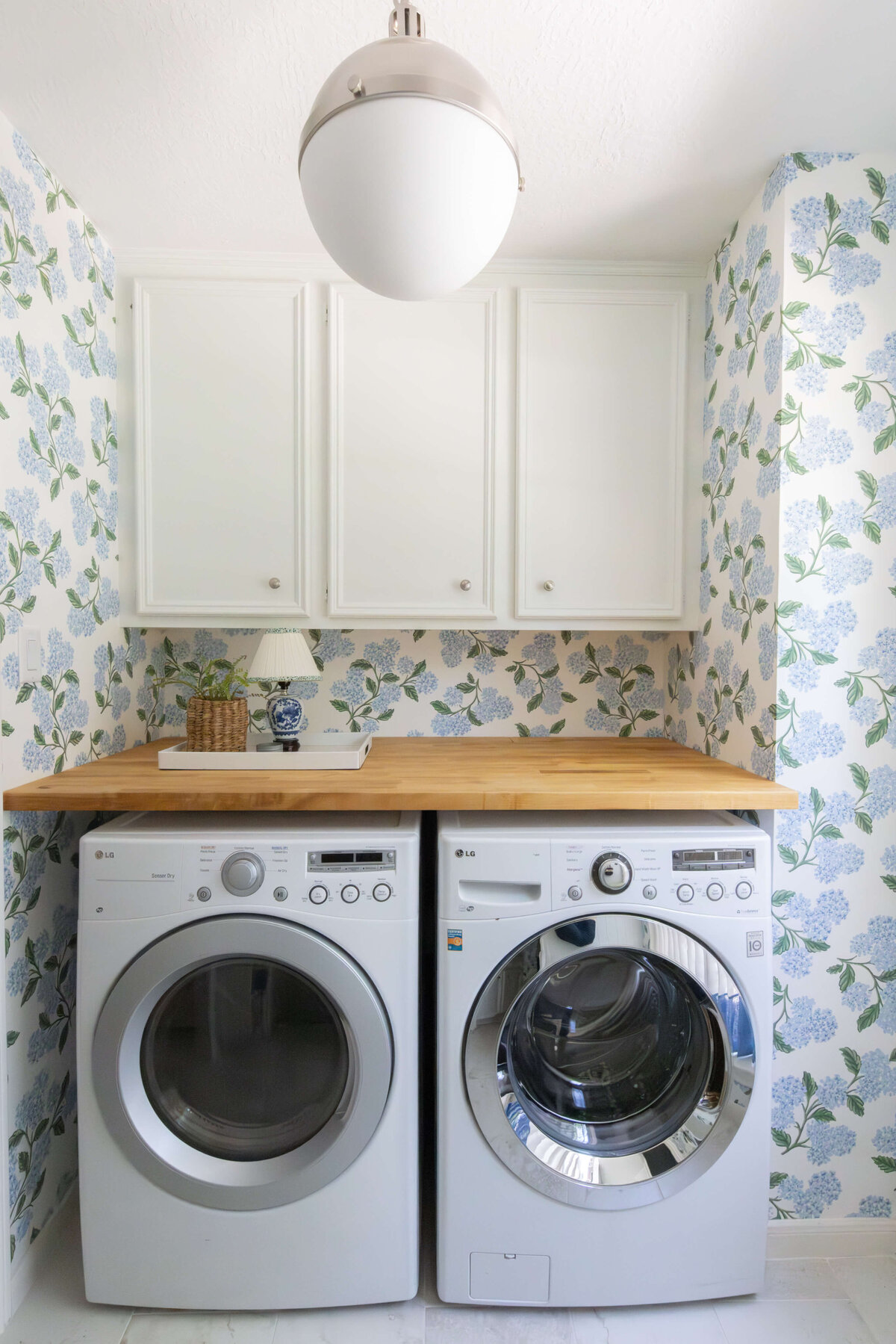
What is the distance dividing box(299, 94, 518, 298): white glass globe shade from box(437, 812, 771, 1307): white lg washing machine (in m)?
1.02

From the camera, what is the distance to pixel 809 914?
159 cm

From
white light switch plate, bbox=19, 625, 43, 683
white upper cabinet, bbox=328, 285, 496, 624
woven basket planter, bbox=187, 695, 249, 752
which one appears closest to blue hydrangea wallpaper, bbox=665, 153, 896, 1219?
white upper cabinet, bbox=328, 285, 496, 624

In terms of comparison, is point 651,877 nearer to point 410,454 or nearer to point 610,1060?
point 610,1060

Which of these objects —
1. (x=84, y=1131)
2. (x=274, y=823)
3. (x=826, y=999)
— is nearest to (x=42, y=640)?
(x=274, y=823)

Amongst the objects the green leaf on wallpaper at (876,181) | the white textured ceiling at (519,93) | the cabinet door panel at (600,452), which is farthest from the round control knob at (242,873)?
the green leaf on wallpaper at (876,181)

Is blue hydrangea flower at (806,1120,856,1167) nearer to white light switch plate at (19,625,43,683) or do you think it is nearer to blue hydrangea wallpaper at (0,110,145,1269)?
blue hydrangea wallpaper at (0,110,145,1269)

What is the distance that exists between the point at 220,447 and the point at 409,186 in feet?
3.82

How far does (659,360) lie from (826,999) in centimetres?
166

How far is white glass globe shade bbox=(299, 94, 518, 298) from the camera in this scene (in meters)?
0.88

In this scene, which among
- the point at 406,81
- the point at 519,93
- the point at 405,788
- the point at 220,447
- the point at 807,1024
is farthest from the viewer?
the point at 220,447

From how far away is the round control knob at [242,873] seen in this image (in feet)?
4.55

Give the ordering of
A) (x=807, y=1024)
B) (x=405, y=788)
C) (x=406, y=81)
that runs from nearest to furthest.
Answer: (x=406, y=81), (x=405, y=788), (x=807, y=1024)

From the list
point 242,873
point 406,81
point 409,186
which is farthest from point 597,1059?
point 406,81

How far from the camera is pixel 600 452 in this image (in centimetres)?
197
